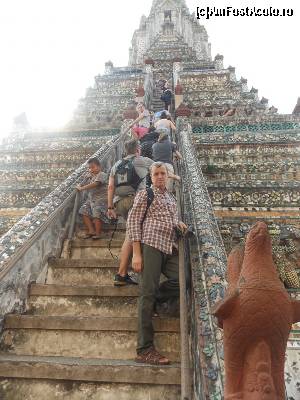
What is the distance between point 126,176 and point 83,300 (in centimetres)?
169

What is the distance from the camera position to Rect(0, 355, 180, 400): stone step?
2771 millimetres

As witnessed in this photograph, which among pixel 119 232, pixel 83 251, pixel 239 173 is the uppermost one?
pixel 239 173

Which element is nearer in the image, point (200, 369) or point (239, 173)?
point (200, 369)

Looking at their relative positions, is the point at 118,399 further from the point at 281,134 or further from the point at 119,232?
the point at 281,134

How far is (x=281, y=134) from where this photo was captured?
29.9ft

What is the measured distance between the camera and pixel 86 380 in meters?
2.84

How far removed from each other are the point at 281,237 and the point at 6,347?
390 cm

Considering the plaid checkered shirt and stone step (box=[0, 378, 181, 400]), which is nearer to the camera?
stone step (box=[0, 378, 181, 400])

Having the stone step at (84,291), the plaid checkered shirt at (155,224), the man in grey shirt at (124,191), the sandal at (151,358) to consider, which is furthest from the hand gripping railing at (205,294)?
the stone step at (84,291)

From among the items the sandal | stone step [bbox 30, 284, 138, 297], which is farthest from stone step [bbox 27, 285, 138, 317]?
the sandal

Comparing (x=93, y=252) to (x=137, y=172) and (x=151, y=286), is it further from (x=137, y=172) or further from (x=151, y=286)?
(x=151, y=286)

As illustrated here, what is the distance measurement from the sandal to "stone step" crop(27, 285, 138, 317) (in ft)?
2.20

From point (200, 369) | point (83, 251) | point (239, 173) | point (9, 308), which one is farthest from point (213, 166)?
A: point (200, 369)

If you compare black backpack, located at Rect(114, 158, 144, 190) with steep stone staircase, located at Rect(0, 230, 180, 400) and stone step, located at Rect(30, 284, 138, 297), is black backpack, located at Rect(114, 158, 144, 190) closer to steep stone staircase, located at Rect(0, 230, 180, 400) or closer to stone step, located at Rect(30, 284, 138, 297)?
steep stone staircase, located at Rect(0, 230, 180, 400)
